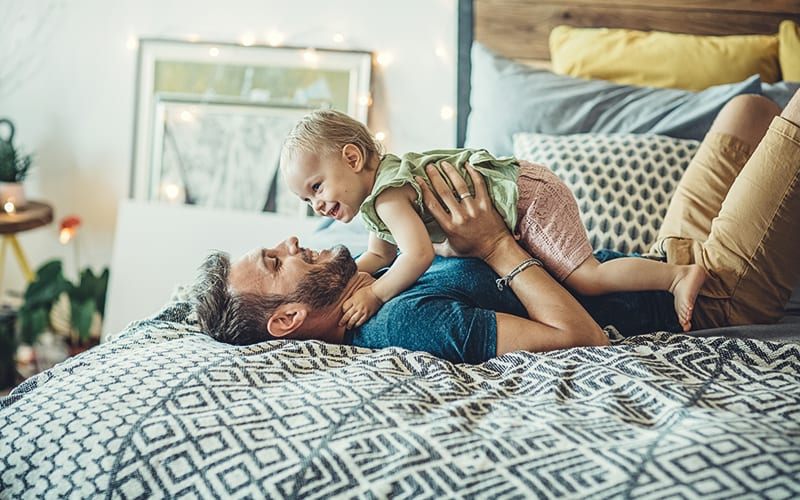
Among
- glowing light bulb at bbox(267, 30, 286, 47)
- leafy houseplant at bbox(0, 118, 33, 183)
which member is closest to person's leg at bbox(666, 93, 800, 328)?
glowing light bulb at bbox(267, 30, 286, 47)

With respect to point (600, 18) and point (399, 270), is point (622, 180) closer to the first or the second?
point (399, 270)

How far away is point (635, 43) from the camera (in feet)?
8.06

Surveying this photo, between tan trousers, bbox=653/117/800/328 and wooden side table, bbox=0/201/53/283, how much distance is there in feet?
6.89

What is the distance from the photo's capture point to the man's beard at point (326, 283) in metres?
1.44

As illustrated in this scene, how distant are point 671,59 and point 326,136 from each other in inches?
52.7

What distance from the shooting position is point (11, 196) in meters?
2.68

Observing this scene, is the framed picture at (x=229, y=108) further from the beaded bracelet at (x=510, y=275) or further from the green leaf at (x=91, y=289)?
the beaded bracelet at (x=510, y=275)

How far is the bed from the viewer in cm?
90

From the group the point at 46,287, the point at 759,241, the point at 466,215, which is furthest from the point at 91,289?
the point at 759,241

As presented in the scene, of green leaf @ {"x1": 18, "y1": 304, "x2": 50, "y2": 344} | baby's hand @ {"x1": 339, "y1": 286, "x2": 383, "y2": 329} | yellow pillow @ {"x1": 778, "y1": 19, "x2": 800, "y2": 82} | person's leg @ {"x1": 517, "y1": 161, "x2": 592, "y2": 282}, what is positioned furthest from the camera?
green leaf @ {"x1": 18, "y1": 304, "x2": 50, "y2": 344}

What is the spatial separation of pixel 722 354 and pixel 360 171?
0.77 m

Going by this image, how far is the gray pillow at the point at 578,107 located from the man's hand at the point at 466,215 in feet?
2.21

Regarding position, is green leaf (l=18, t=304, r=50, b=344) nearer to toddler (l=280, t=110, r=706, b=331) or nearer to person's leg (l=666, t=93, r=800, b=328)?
toddler (l=280, t=110, r=706, b=331)

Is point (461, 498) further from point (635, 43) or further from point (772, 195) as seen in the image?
point (635, 43)
